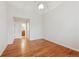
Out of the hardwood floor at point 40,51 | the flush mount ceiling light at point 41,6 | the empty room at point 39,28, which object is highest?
the flush mount ceiling light at point 41,6

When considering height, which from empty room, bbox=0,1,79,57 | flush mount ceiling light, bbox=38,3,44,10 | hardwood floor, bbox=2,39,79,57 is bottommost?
hardwood floor, bbox=2,39,79,57

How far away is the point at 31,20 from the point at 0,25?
36cm

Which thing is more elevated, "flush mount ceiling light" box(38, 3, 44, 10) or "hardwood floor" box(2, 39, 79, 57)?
"flush mount ceiling light" box(38, 3, 44, 10)

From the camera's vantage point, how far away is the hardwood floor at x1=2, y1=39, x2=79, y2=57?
1.29 metres

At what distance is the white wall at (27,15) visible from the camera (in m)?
1.28

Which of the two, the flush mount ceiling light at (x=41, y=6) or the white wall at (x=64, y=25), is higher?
the flush mount ceiling light at (x=41, y=6)

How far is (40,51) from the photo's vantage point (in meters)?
1.31

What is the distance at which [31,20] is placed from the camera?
1321 millimetres

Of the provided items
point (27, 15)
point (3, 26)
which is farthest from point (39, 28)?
point (3, 26)

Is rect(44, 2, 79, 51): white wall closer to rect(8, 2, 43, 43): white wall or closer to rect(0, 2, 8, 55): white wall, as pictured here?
rect(8, 2, 43, 43): white wall

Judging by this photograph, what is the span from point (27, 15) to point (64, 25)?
0.45m

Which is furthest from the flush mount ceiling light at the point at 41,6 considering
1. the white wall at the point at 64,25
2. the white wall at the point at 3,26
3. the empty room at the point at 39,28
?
the white wall at the point at 3,26

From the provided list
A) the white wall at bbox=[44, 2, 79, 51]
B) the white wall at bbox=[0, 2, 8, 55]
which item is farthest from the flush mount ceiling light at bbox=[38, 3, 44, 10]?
the white wall at bbox=[0, 2, 8, 55]

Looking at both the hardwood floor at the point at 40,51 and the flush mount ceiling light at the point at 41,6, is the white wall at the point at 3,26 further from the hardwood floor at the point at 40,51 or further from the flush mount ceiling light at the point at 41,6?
the flush mount ceiling light at the point at 41,6
